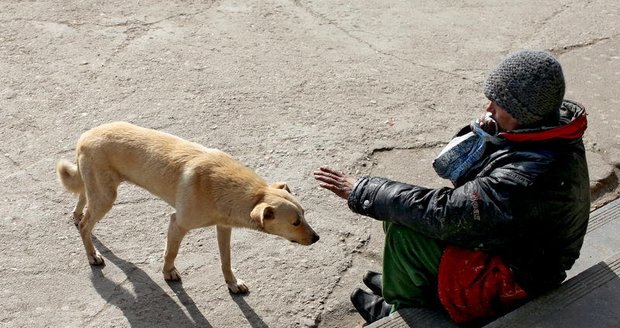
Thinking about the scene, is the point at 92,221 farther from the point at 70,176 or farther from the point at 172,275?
the point at 172,275

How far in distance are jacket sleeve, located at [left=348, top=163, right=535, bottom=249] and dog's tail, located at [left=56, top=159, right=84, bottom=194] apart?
2050mm

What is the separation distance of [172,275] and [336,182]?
54.5 inches

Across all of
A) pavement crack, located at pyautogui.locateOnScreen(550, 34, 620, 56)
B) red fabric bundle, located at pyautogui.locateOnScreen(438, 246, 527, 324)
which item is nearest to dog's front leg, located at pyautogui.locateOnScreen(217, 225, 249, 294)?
red fabric bundle, located at pyautogui.locateOnScreen(438, 246, 527, 324)

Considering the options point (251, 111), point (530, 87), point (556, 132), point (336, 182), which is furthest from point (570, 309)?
point (251, 111)

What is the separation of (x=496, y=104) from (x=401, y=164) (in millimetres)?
2335

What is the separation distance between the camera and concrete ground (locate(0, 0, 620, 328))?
4.84m

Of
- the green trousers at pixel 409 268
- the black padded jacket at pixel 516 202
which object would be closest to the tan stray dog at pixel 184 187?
the green trousers at pixel 409 268

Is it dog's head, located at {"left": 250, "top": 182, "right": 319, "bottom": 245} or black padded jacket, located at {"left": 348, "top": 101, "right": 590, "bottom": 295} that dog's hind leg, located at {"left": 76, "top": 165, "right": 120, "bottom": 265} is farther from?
black padded jacket, located at {"left": 348, "top": 101, "right": 590, "bottom": 295}

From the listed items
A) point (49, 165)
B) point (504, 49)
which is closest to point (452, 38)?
point (504, 49)

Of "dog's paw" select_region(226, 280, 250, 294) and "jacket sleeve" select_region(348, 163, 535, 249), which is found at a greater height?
"jacket sleeve" select_region(348, 163, 535, 249)

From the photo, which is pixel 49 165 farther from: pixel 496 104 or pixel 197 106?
pixel 496 104

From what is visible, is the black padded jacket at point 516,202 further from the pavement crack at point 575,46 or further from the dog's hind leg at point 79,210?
the pavement crack at point 575,46

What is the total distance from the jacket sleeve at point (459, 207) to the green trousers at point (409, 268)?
6.0 inches

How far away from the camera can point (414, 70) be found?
7.27 metres
